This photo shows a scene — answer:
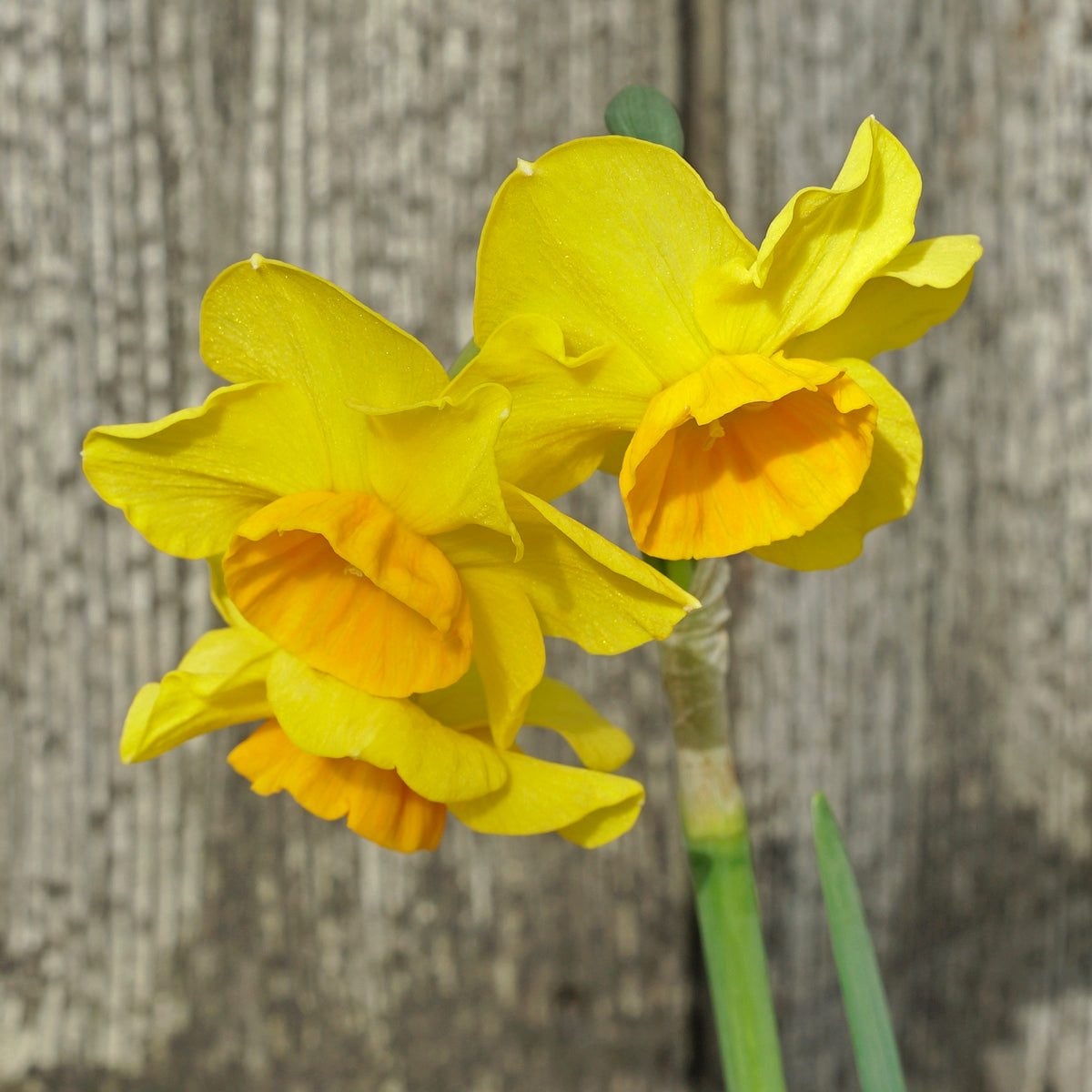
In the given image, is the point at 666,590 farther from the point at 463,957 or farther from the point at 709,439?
the point at 463,957

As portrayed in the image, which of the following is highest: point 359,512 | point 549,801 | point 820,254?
point 820,254

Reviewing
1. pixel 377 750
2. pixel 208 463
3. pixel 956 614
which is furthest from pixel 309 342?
pixel 956 614

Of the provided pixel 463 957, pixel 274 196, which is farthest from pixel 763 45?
pixel 463 957

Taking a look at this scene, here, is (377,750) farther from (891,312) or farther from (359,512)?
(891,312)

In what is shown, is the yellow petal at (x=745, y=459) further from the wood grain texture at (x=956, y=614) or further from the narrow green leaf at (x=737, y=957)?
the wood grain texture at (x=956, y=614)

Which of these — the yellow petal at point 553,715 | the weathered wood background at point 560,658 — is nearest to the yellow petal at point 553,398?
the yellow petal at point 553,715

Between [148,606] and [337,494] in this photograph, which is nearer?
[337,494]

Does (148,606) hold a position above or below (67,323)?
below
